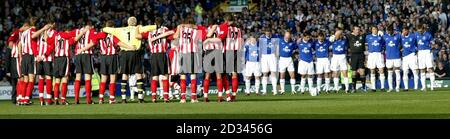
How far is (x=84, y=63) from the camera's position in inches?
1111

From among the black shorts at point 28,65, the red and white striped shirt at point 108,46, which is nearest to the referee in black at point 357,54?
the red and white striped shirt at point 108,46

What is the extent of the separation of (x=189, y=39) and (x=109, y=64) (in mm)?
2436

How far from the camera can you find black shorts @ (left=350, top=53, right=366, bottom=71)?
36188mm

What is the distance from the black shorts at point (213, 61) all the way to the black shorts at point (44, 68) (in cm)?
430

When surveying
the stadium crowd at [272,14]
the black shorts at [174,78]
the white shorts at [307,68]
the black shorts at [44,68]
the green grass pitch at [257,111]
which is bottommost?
the green grass pitch at [257,111]

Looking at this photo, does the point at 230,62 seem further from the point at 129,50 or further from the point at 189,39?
the point at 129,50

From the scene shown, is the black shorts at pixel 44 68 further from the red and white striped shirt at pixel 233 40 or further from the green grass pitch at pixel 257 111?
the red and white striped shirt at pixel 233 40

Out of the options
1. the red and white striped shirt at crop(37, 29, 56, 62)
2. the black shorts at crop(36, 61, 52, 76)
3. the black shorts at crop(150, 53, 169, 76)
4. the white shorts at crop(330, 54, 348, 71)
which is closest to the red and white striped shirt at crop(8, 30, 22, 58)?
the red and white striped shirt at crop(37, 29, 56, 62)

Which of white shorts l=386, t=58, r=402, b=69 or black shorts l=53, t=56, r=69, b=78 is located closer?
black shorts l=53, t=56, r=69, b=78

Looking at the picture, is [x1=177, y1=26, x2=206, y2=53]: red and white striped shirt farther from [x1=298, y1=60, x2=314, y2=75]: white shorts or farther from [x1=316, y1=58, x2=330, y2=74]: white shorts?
[x1=316, y1=58, x2=330, y2=74]: white shorts

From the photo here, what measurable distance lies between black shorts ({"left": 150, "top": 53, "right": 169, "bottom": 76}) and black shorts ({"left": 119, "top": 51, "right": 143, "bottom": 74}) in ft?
1.82

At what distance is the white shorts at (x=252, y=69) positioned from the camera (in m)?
37.2

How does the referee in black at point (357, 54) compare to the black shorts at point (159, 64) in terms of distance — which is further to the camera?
the referee in black at point (357, 54)
